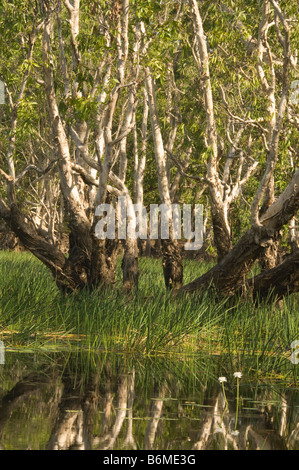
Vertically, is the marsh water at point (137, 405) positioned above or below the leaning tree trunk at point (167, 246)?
below

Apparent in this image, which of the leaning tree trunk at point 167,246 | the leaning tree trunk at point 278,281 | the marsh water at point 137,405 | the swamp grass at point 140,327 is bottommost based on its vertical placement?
the marsh water at point 137,405

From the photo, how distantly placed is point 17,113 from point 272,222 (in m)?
5.01

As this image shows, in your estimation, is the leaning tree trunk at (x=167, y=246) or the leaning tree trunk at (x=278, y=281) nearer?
the leaning tree trunk at (x=278, y=281)

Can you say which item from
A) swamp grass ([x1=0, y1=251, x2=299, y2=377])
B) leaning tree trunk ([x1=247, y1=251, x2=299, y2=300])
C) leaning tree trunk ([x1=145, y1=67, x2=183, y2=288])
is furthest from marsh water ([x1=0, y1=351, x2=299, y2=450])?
leaning tree trunk ([x1=145, y1=67, x2=183, y2=288])

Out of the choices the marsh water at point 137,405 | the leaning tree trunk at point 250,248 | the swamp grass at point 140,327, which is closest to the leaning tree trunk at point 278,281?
the leaning tree trunk at point 250,248

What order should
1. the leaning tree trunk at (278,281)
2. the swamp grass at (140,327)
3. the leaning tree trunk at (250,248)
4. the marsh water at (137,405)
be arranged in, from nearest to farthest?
the marsh water at (137,405) → the swamp grass at (140,327) → the leaning tree trunk at (250,248) → the leaning tree trunk at (278,281)

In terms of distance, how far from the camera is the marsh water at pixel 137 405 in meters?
4.88

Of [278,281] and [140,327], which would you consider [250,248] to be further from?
[140,327]

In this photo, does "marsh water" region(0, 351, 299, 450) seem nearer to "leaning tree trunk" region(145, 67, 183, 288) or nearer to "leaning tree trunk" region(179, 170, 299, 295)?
"leaning tree trunk" region(179, 170, 299, 295)

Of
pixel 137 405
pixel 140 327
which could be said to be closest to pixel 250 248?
pixel 140 327

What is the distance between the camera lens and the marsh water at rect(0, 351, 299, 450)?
4883mm

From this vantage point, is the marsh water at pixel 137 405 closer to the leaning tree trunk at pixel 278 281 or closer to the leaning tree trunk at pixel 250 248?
the leaning tree trunk at pixel 250 248

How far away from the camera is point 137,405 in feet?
19.6

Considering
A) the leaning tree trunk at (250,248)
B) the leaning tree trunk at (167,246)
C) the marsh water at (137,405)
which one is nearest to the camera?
the marsh water at (137,405)
